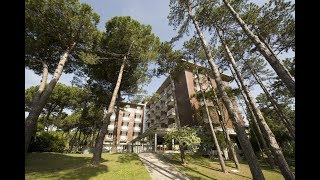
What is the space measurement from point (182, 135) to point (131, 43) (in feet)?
35.0

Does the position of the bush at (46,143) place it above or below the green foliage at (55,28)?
below

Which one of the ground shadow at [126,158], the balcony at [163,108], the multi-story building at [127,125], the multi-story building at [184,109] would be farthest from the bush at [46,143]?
the multi-story building at [127,125]

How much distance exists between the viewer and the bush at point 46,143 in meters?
24.4

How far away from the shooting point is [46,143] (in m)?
25.6

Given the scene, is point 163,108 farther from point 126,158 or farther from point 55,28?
point 55,28

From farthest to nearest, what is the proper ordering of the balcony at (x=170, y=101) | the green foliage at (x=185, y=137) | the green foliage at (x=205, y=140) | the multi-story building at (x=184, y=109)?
the balcony at (x=170, y=101)
the multi-story building at (x=184, y=109)
the green foliage at (x=205, y=140)
the green foliage at (x=185, y=137)

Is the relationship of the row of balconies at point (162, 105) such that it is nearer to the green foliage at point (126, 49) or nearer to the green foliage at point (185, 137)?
the green foliage at point (126, 49)

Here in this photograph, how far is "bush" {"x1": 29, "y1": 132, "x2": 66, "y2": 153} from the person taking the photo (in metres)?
24.4

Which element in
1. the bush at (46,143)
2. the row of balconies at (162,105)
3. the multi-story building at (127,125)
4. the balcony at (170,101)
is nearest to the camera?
the bush at (46,143)
